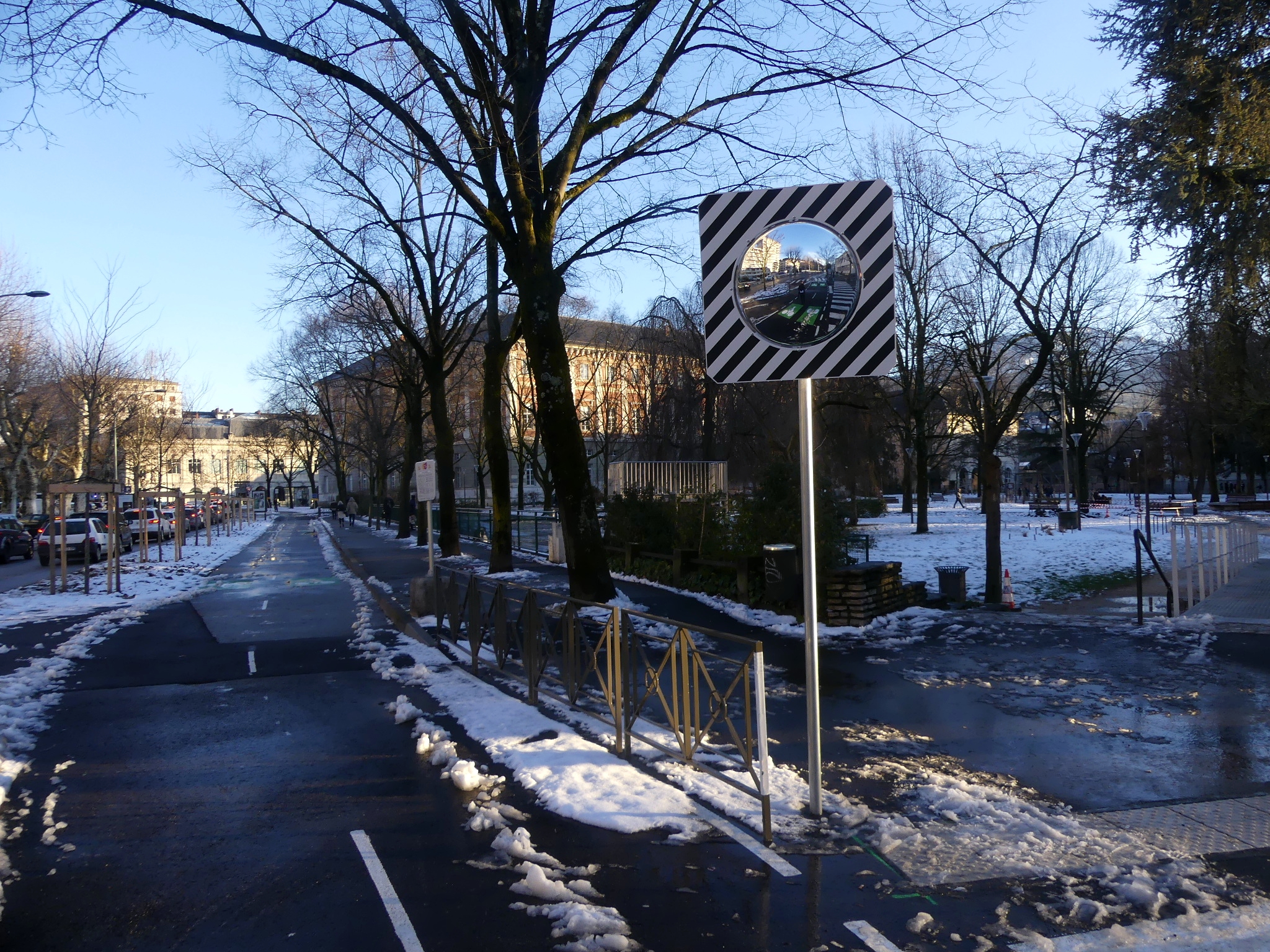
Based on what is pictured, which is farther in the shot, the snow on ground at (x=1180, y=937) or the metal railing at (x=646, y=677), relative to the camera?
the metal railing at (x=646, y=677)

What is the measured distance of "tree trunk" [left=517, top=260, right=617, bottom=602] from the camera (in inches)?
567

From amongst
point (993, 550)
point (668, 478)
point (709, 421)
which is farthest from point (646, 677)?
point (709, 421)

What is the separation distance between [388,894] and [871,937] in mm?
2387

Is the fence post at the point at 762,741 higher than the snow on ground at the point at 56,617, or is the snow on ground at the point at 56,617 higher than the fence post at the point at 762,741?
the fence post at the point at 762,741

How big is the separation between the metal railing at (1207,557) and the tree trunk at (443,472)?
19.1m

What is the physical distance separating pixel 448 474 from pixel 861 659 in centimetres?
2170

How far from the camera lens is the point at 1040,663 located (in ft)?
33.2

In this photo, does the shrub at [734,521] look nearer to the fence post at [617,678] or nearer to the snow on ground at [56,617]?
the fence post at [617,678]

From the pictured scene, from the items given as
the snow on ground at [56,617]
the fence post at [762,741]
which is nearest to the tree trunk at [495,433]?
the snow on ground at [56,617]

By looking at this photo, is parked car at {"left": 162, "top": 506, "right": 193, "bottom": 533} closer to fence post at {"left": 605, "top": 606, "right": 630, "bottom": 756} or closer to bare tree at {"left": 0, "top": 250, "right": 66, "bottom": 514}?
bare tree at {"left": 0, "top": 250, "right": 66, "bottom": 514}

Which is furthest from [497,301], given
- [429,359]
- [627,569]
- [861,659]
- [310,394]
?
[310,394]

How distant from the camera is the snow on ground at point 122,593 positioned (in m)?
16.8

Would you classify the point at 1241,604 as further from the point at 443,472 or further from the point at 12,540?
the point at 12,540

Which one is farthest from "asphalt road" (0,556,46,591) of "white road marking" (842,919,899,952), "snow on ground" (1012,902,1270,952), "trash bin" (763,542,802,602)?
"snow on ground" (1012,902,1270,952)
